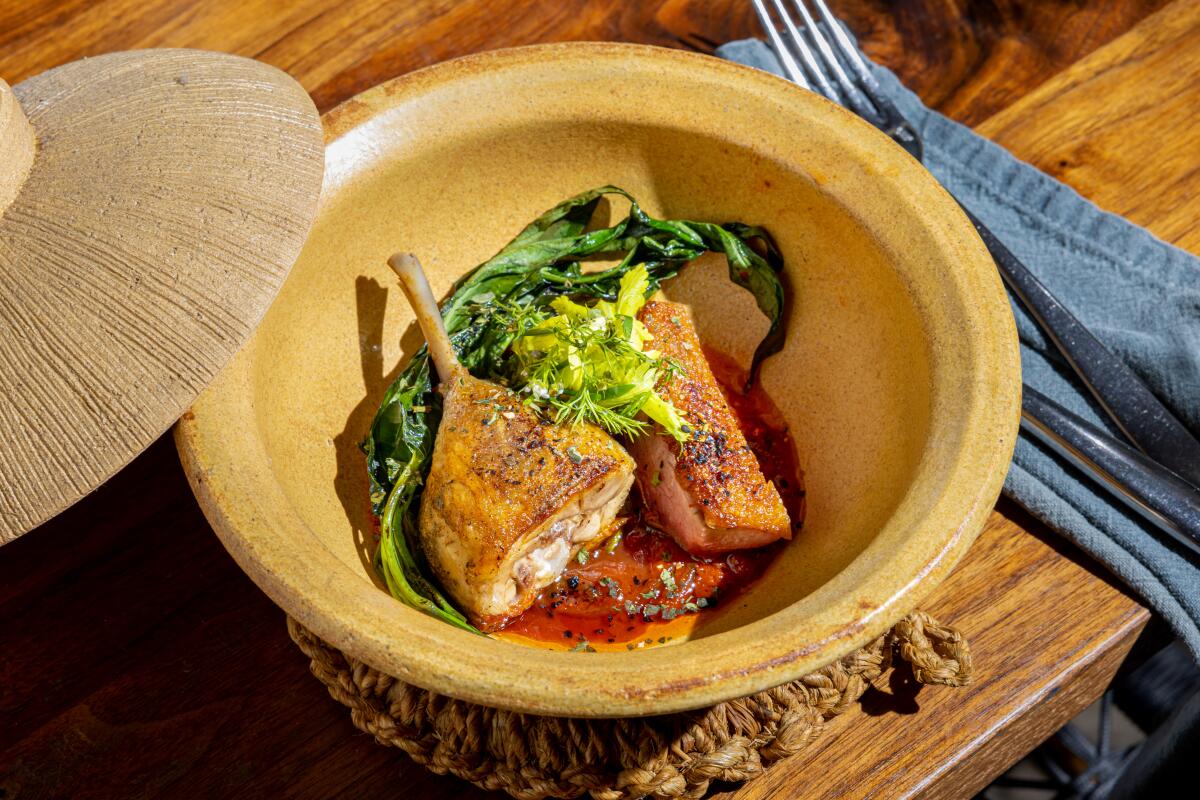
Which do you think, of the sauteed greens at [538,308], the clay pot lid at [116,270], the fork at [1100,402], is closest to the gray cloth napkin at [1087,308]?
the fork at [1100,402]

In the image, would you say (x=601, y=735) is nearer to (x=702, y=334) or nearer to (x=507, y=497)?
(x=507, y=497)

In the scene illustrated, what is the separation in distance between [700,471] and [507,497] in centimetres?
31

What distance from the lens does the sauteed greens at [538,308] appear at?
1.62m

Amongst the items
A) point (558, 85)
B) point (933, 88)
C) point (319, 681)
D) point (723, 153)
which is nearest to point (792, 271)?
point (723, 153)

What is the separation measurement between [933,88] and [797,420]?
1.01 metres

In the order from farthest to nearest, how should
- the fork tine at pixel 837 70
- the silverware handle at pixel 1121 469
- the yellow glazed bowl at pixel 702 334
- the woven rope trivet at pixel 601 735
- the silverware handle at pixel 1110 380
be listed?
the fork tine at pixel 837 70 → the silverware handle at pixel 1110 380 → the silverware handle at pixel 1121 469 → the woven rope trivet at pixel 601 735 → the yellow glazed bowl at pixel 702 334

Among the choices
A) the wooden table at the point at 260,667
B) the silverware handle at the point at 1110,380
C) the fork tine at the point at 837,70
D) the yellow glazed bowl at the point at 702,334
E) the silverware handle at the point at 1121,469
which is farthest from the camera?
the fork tine at the point at 837,70

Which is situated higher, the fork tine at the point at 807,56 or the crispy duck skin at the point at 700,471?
the fork tine at the point at 807,56

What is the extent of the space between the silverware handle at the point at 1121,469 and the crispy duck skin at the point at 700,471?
50 cm

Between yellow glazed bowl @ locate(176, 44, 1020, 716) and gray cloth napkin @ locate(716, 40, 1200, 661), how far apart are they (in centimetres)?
38

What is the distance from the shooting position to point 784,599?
4.90 ft

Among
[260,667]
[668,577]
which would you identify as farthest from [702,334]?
[260,667]

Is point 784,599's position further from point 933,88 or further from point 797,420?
point 933,88

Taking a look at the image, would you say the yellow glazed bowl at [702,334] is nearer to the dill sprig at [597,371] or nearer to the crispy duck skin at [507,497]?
the crispy duck skin at [507,497]
